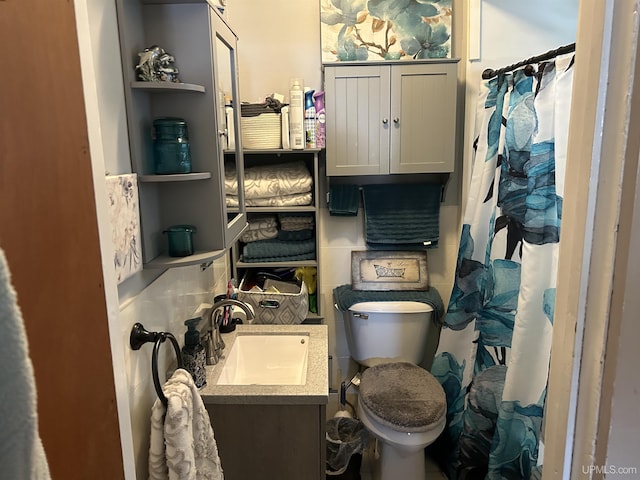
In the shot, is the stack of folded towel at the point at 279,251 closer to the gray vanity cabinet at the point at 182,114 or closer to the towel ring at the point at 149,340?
the gray vanity cabinet at the point at 182,114

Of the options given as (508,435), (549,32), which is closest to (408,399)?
(508,435)

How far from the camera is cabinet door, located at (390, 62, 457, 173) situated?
80.7 inches

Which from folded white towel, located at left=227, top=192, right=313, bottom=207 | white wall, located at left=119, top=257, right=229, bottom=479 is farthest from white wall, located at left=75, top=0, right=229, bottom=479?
folded white towel, located at left=227, top=192, right=313, bottom=207

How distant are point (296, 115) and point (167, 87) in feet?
3.31

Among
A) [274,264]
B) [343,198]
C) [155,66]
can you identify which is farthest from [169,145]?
[343,198]

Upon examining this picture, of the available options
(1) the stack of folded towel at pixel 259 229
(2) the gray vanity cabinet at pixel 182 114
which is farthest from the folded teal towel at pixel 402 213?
(2) the gray vanity cabinet at pixel 182 114

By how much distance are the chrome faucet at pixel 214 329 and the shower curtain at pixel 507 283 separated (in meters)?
0.99

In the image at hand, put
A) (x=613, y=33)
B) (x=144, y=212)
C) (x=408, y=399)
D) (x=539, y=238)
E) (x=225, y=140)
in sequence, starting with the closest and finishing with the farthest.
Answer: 1. (x=613, y=33)
2. (x=144, y=212)
3. (x=225, y=140)
4. (x=539, y=238)
5. (x=408, y=399)

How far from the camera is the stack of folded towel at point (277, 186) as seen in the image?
6.95ft

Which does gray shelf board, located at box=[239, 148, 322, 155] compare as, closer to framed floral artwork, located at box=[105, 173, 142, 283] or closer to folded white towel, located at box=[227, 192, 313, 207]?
folded white towel, located at box=[227, 192, 313, 207]

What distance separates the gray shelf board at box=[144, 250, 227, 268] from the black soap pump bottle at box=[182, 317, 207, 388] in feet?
1.00

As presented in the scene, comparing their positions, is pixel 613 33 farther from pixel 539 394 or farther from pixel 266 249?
pixel 266 249

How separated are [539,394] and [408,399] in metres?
0.51

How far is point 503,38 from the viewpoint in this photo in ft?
6.74
